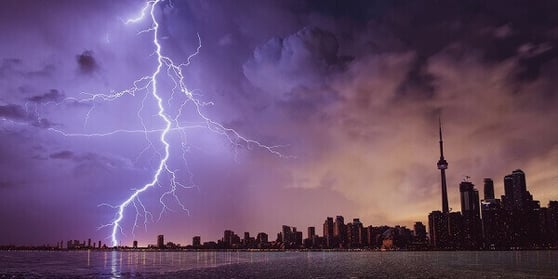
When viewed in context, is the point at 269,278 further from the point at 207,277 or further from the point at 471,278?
the point at 471,278

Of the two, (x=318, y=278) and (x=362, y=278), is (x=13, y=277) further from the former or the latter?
(x=362, y=278)

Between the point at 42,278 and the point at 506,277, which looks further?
the point at 506,277

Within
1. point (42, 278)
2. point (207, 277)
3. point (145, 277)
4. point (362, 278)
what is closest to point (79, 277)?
point (42, 278)

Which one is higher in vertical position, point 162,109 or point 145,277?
point 162,109

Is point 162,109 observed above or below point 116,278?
above

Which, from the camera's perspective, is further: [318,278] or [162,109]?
[162,109]

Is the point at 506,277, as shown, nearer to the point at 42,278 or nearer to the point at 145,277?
the point at 145,277

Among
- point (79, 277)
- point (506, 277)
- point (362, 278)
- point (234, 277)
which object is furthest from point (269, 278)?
point (506, 277)
